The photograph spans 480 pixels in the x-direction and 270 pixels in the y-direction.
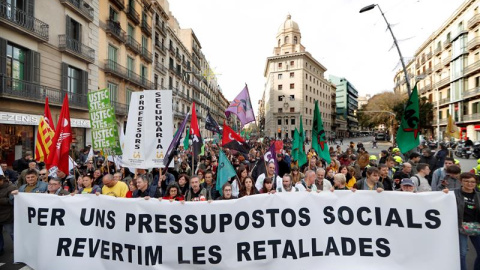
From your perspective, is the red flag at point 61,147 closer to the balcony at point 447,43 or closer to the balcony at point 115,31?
the balcony at point 115,31

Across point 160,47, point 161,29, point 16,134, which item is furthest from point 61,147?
point 161,29

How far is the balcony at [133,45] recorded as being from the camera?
79.1 feet

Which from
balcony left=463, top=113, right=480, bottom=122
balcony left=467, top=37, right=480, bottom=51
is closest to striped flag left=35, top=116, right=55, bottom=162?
balcony left=463, top=113, right=480, bottom=122

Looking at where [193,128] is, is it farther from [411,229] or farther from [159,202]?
[411,229]

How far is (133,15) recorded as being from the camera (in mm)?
24750

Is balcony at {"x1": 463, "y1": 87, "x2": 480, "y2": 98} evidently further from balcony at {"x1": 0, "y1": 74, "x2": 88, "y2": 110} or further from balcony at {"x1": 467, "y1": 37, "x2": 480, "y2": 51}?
balcony at {"x1": 0, "y1": 74, "x2": 88, "y2": 110}

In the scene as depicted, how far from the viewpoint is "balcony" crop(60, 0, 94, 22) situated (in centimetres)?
1640

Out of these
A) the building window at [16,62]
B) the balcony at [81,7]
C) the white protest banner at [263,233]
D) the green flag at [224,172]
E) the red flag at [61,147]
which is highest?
the balcony at [81,7]

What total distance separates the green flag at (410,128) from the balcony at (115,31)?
21.6 metres

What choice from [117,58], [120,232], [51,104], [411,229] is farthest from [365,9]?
[117,58]

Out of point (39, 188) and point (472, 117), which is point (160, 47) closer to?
point (39, 188)

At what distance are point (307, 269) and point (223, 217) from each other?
125 cm

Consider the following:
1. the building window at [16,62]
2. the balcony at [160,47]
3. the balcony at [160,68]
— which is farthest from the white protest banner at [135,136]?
the balcony at [160,47]

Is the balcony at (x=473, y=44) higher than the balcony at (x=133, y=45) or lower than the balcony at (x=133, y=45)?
higher
